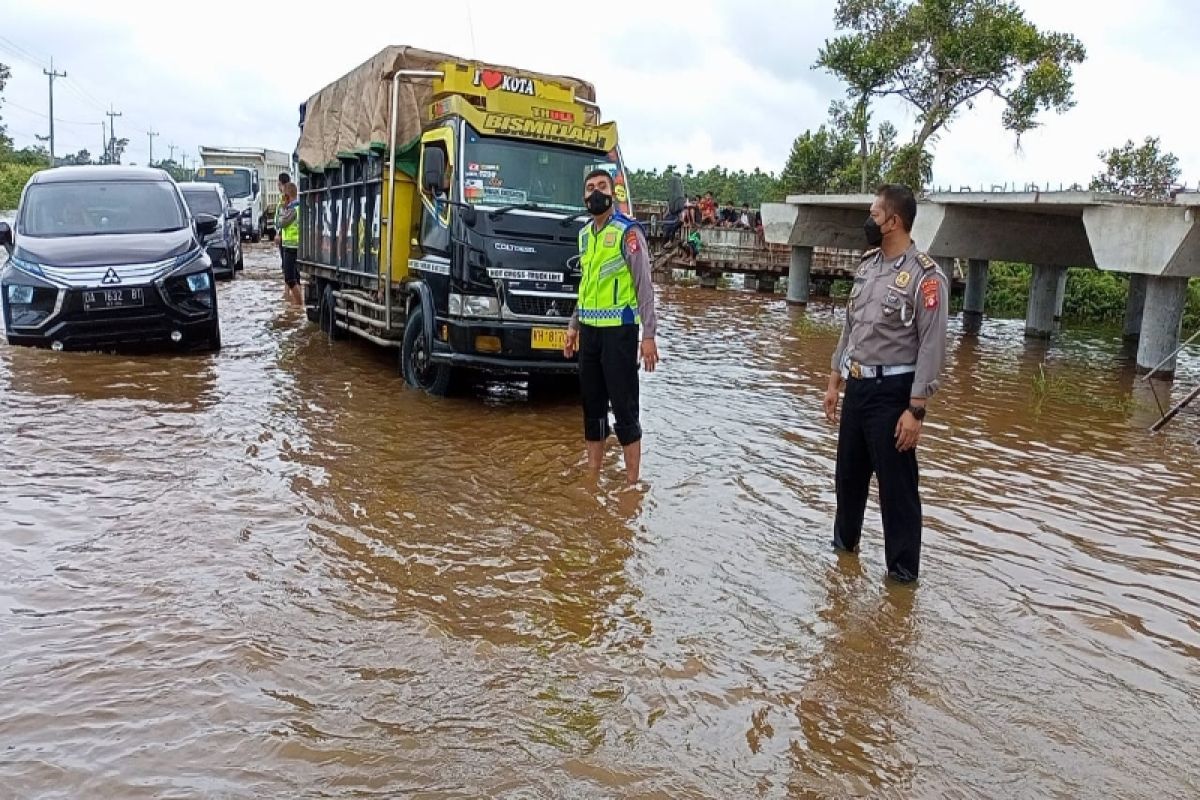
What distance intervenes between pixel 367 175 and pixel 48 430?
13.2 ft

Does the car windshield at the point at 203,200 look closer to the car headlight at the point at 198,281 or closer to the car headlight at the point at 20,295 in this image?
the car headlight at the point at 198,281

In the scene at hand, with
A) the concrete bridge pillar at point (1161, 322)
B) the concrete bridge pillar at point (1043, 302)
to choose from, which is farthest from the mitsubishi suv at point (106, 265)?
the concrete bridge pillar at point (1043, 302)

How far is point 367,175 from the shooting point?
953cm

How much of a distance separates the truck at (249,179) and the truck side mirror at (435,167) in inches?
783

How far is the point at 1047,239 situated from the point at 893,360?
49.5 ft

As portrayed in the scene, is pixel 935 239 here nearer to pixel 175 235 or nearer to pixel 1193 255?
pixel 1193 255

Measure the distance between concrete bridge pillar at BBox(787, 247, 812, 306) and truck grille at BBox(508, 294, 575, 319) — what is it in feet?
50.5

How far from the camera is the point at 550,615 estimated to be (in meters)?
4.12

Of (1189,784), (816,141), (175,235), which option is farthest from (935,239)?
(816,141)

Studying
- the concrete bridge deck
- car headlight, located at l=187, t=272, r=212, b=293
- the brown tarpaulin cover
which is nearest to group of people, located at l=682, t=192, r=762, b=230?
the concrete bridge deck

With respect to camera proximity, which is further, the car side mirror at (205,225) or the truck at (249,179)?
the truck at (249,179)

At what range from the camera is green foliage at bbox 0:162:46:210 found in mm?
43106

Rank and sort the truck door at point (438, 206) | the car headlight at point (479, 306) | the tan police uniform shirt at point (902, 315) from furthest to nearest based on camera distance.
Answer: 1. the truck door at point (438, 206)
2. the car headlight at point (479, 306)
3. the tan police uniform shirt at point (902, 315)

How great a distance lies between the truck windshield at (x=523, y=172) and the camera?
26.1ft
